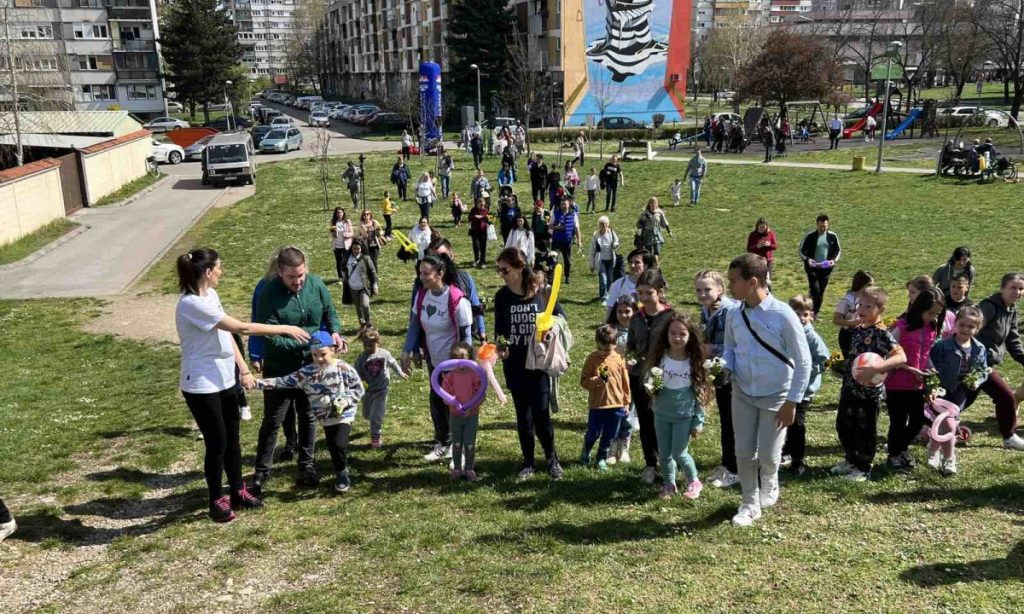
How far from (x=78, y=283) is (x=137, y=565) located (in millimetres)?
15223

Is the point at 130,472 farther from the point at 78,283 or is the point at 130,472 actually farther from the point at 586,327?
the point at 78,283

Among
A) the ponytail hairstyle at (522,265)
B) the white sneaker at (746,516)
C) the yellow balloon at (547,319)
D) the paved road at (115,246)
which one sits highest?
the ponytail hairstyle at (522,265)

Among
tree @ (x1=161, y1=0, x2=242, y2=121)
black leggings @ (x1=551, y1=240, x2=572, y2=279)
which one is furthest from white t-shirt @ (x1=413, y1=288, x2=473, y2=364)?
tree @ (x1=161, y1=0, x2=242, y2=121)

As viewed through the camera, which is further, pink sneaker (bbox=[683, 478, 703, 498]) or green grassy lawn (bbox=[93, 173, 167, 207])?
green grassy lawn (bbox=[93, 173, 167, 207])

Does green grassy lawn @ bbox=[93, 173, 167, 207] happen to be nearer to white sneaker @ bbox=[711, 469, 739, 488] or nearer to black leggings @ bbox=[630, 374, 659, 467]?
black leggings @ bbox=[630, 374, 659, 467]

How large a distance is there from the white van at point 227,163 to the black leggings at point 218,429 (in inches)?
1214

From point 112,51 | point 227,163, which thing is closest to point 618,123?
point 227,163

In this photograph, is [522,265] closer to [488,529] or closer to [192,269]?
[488,529]

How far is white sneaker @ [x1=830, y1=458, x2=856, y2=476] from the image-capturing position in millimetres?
6523

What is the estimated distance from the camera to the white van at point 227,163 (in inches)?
1346

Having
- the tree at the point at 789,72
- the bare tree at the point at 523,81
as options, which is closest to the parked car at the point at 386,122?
the bare tree at the point at 523,81

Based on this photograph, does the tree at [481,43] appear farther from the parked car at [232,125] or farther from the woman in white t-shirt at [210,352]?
the woman in white t-shirt at [210,352]

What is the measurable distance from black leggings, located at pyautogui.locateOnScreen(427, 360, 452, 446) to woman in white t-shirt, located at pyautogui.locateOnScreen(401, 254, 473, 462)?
14cm

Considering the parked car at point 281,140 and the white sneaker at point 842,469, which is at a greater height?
the parked car at point 281,140
